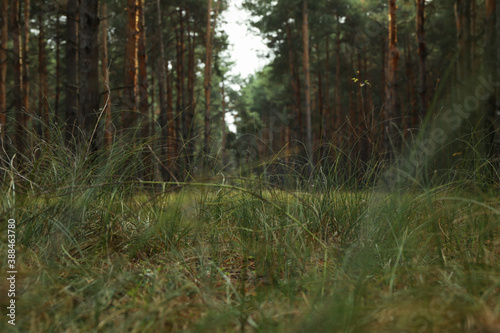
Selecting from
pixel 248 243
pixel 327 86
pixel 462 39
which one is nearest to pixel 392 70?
pixel 462 39

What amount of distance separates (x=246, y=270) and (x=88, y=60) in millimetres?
3617

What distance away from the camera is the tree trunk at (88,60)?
13.5ft

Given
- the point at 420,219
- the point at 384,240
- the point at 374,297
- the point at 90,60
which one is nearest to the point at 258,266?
the point at 374,297

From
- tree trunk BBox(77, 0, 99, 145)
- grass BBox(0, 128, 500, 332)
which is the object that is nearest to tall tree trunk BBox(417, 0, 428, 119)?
tree trunk BBox(77, 0, 99, 145)

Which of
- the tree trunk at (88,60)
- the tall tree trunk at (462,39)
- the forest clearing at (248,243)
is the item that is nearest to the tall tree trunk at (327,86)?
the tall tree trunk at (462,39)

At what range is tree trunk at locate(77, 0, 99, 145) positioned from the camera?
411cm

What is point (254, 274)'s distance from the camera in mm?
1656

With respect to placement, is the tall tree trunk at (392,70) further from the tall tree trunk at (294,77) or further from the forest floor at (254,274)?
the tall tree trunk at (294,77)

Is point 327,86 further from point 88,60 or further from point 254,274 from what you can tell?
point 254,274

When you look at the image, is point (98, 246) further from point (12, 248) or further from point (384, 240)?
point (384, 240)

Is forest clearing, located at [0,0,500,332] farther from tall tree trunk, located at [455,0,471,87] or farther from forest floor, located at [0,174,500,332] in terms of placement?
tall tree trunk, located at [455,0,471,87]

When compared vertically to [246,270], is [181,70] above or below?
above

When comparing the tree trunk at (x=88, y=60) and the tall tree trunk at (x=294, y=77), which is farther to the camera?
the tall tree trunk at (x=294, y=77)

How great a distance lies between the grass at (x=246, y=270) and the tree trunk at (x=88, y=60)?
2.12 m
